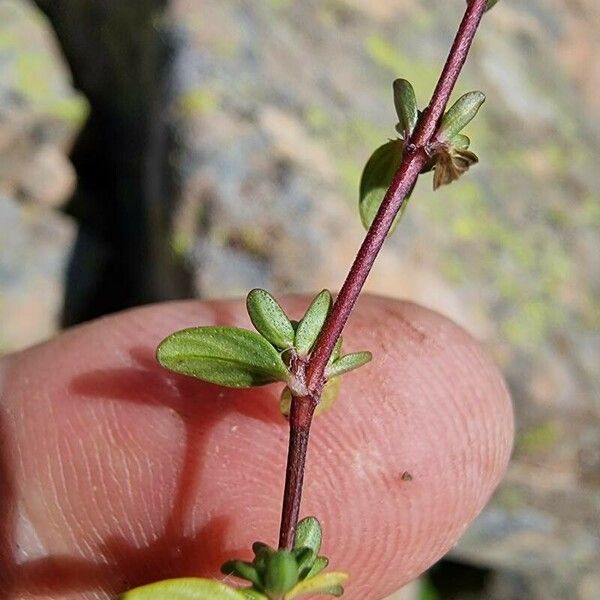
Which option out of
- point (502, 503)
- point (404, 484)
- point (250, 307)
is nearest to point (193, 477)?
point (404, 484)

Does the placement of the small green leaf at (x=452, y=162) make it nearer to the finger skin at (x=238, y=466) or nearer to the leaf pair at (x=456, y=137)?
the leaf pair at (x=456, y=137)

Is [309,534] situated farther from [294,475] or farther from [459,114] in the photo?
[459,114]

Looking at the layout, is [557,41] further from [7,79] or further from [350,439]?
[350,439]

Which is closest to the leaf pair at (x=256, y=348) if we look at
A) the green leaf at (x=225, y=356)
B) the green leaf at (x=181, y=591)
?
the green leaf at (x=225, y=356)

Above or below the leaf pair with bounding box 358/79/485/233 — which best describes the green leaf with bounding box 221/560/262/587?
below

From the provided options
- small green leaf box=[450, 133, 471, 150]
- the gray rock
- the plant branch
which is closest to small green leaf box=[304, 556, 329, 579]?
the plant branch

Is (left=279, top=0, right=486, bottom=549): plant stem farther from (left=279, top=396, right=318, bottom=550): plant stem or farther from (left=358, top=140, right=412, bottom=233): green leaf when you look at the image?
(left=358, top=140, right=412, bottom=233): green leaf
